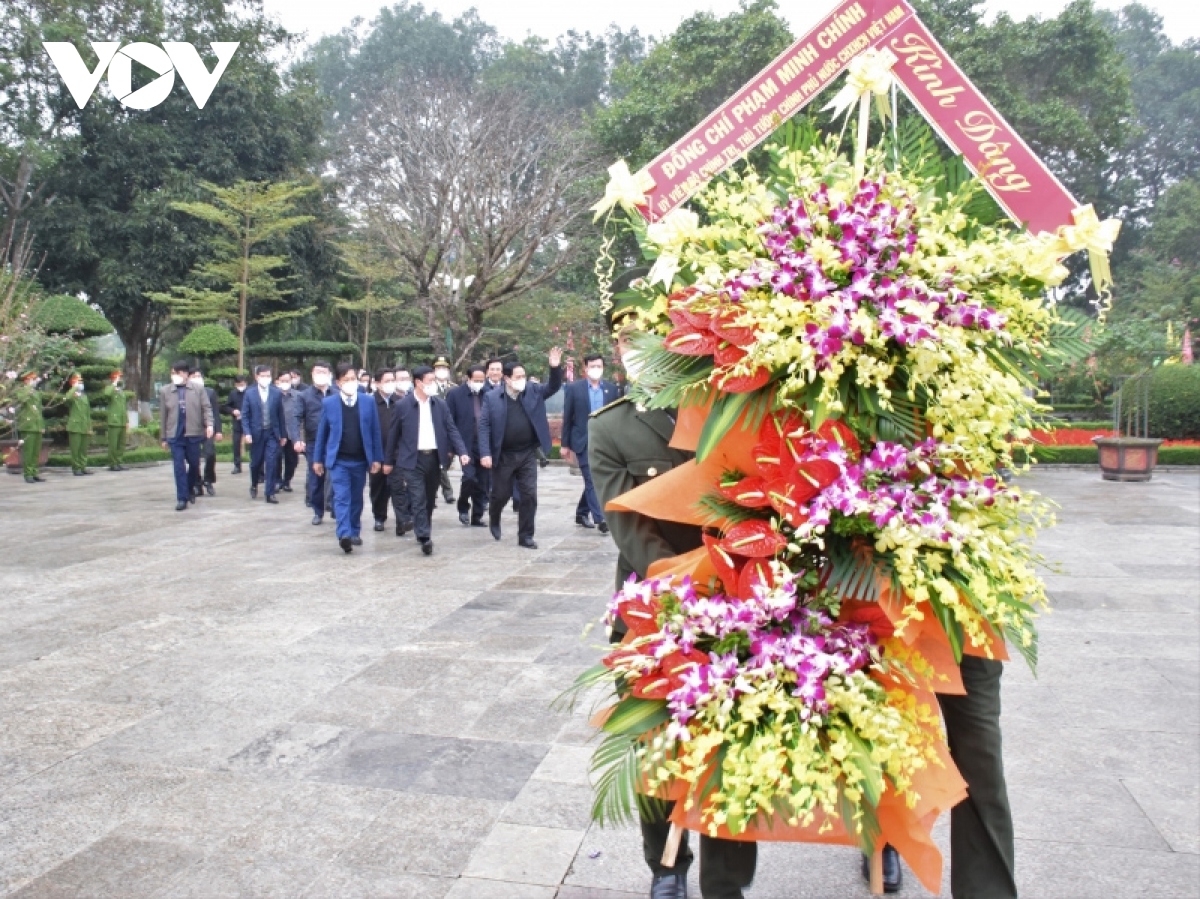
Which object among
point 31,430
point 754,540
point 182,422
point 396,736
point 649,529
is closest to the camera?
point 754,540

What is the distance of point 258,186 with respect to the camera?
87.1 ft

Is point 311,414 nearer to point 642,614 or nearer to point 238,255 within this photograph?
point 642,614

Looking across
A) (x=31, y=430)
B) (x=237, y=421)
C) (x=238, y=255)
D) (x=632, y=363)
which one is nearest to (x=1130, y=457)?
(x=237, y=421)

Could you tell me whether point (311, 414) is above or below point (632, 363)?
below

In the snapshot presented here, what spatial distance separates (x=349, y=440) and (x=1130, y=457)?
11176 mm

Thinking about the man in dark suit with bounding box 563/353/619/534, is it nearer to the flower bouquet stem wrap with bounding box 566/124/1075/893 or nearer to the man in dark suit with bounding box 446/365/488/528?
the man in dark suit with bounding box 446/365/488/528

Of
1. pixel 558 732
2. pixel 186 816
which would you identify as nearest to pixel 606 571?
pixel 558 732

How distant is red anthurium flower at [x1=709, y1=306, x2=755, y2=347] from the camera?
6.64ft

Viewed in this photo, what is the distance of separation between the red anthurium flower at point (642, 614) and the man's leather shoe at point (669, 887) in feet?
2.99

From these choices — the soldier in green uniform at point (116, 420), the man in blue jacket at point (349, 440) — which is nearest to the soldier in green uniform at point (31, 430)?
the soldier in green uniform at point (116, 420)

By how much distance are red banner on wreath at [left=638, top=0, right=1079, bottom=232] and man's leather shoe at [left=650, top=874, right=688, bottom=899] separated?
5.98 feet

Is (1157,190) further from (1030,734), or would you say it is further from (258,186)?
(1030,734)

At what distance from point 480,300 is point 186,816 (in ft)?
65.0

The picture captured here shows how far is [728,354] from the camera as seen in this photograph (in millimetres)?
2078
